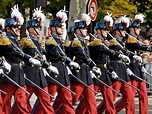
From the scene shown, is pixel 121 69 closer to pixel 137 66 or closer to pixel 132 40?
pixel 137 66

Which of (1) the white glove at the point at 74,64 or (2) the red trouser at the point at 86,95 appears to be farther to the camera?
(2) the red trouser at the point at 86,95

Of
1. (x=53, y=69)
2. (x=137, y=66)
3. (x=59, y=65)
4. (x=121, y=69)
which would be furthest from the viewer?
(x=137, y=66)

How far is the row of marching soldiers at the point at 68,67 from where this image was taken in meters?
12.5

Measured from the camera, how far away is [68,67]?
1355cm

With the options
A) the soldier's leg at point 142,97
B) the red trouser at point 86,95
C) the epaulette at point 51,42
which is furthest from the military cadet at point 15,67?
the soldier's leg at point 142,97

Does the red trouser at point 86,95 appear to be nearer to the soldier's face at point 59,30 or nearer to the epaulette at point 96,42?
the epaulette at point 96,42

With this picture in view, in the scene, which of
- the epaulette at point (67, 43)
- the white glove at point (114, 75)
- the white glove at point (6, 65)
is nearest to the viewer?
the white glove at point (6, 65)

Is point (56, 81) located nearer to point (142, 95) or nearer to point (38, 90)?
point (38, 90)

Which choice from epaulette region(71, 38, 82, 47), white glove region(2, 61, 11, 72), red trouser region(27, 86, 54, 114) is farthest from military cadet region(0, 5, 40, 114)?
epaulette region(71, 38, 82, 47)

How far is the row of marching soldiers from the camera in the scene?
1251 cm

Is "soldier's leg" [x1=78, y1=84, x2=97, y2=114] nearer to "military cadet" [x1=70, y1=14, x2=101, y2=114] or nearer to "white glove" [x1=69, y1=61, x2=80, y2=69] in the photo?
"military cadet" [x1=70, y1=14, x2=101, y2=114]

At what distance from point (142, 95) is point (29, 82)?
2653 millimetres

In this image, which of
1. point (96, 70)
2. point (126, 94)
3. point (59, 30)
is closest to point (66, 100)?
point (96, 70)

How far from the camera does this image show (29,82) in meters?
A: 12.8
